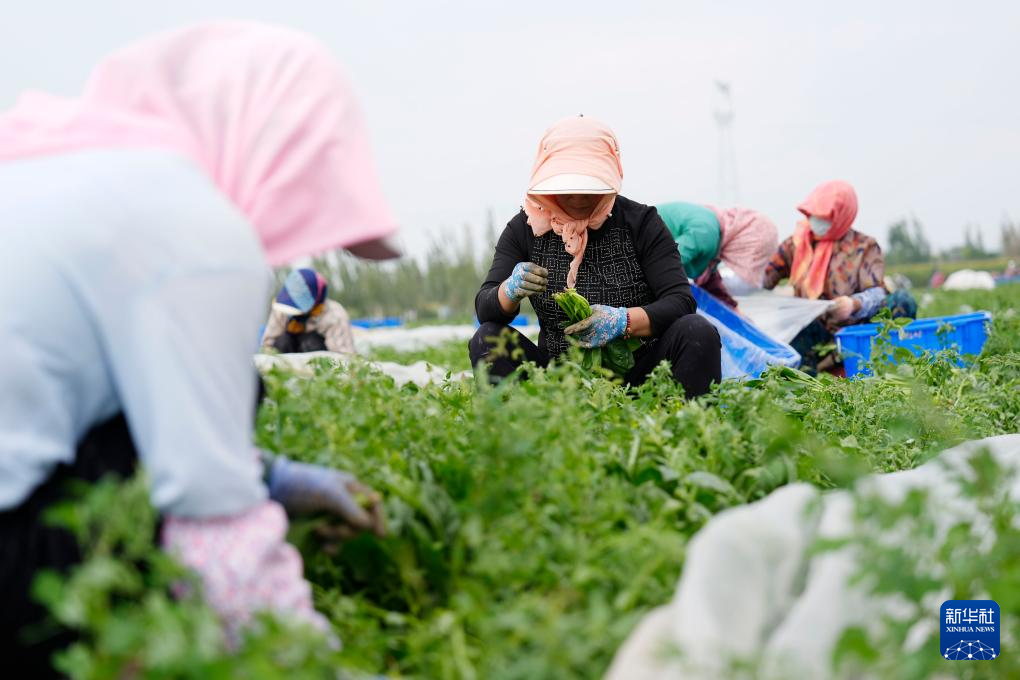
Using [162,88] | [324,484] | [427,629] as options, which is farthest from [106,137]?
[427,629]

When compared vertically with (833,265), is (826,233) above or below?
above

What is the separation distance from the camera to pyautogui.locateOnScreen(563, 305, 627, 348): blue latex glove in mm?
3422

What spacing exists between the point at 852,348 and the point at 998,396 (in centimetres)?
161

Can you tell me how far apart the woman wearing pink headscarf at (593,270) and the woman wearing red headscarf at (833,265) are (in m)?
2.24

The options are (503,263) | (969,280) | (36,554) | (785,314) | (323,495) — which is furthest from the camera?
(969,280)

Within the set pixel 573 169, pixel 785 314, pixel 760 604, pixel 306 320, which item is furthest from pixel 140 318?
pixel 306 320

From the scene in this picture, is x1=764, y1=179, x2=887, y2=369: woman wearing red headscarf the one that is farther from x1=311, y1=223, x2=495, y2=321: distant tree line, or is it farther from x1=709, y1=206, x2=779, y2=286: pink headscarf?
x1=311, y1=223, x2=495, y2=321: distant tree line

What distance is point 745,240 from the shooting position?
5.91 metres

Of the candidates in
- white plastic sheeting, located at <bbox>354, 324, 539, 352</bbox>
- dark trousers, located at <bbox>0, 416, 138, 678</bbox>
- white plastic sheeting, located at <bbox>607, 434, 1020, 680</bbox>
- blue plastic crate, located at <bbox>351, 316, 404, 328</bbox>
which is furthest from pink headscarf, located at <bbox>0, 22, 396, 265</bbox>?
blue plastic crate, located at <bbox>351, 316, 404, 328</bbox>

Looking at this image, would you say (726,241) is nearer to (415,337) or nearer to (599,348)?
(599,348)

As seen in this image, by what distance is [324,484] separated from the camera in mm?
1683

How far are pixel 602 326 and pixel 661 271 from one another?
35 cm

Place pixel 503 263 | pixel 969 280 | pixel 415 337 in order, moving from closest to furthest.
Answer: pixel 503 263 → pixel 415 337 → pixel 969 280

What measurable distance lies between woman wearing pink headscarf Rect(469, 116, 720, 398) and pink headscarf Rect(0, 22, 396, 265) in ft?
6.15
